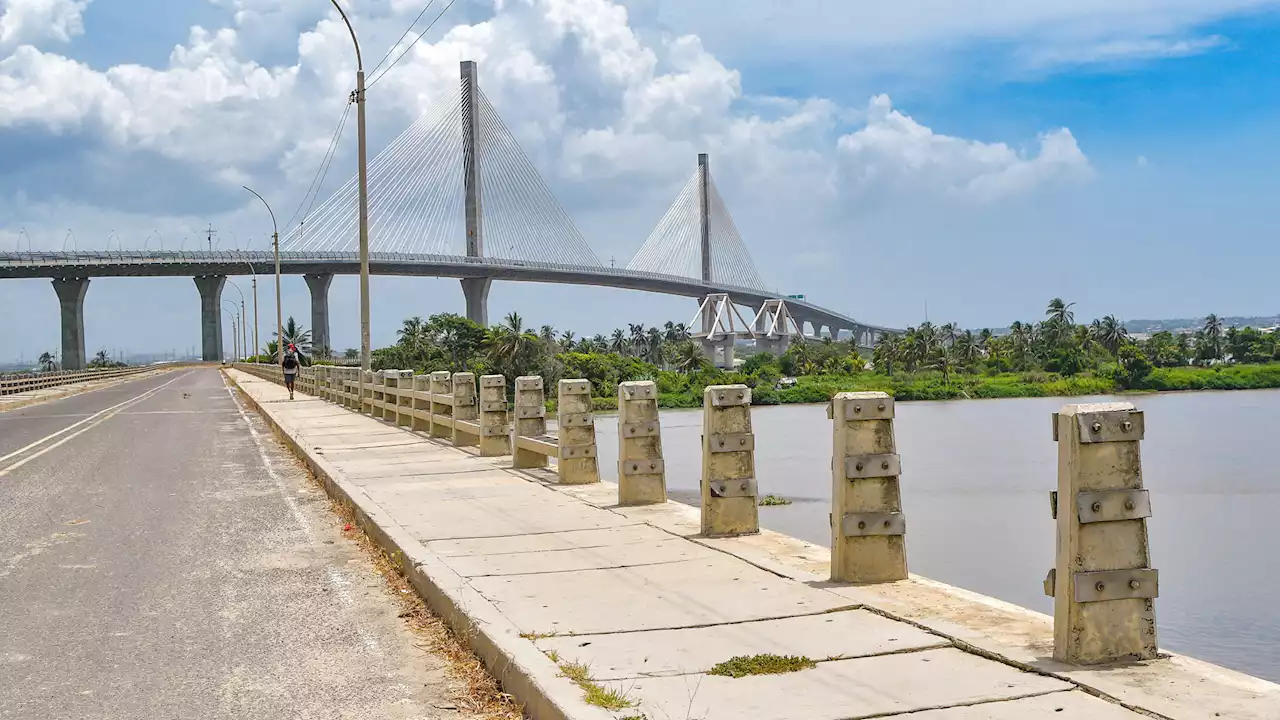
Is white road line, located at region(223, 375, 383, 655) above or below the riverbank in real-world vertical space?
above

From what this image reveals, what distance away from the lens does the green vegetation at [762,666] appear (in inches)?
208

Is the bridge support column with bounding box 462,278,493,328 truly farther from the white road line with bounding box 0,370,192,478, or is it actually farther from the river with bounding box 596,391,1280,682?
the white road line with bounding box 0,370,192,478

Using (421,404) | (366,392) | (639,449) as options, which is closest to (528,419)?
(639,449)

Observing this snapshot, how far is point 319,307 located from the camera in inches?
4454

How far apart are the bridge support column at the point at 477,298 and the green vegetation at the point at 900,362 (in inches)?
72.8

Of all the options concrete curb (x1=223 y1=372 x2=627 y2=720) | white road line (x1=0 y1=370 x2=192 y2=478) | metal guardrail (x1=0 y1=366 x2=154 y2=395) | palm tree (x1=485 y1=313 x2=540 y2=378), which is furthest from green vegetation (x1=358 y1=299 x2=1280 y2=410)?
concrete curb (x1=223 y1=372 x2=627 y2=720)

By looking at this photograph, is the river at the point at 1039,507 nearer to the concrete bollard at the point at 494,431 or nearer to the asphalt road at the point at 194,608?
the concrete bollard at the point at 494,431

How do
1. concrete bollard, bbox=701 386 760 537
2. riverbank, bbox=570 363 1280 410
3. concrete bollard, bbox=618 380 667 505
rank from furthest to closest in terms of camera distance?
riverbank, bbox=570 363 1280 410 < concrete bollard, bbox=618 380 667 505 < concrete bollard, bbox=701 386 760 537

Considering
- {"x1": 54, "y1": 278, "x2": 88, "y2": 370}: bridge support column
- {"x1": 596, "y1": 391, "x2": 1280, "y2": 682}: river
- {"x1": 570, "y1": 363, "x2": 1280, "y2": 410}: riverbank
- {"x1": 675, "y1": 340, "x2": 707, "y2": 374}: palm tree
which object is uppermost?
{"x1": 54, "y1": 278, "x2": 88, "y2": 370}: bridge support column

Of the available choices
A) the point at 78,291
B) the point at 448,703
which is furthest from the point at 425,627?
the point at 78,291

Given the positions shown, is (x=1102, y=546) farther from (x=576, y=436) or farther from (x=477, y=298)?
(x=477, y=298)

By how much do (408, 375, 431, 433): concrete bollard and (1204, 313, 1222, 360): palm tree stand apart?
166 metres

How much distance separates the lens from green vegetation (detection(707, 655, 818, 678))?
528 centimetres

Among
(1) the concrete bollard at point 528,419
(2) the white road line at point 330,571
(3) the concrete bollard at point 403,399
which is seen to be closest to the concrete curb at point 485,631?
(2) the white road line at point 330,571
